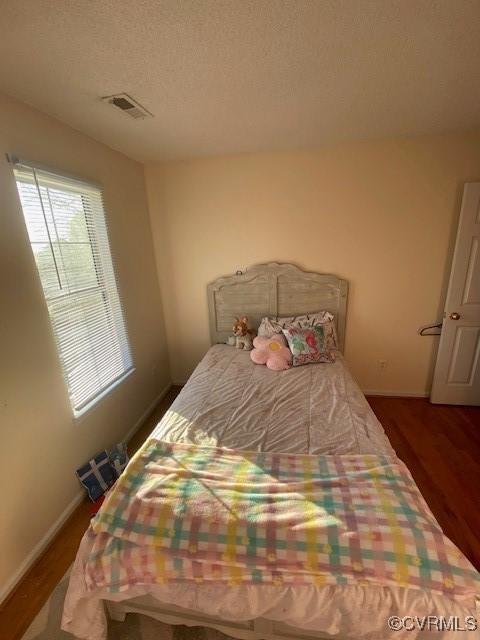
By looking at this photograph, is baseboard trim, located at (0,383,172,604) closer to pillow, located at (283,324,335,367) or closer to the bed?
the bed

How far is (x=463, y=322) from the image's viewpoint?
8.10ft

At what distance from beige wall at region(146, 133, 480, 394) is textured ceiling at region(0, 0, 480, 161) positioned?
0.46 meters

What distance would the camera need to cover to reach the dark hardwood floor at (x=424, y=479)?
1.35 m

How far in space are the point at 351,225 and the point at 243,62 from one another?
5.43ft

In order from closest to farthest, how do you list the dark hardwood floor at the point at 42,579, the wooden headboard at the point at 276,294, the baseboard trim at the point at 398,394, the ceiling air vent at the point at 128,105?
the dark hardwood floor at the point at 42,579 → the ceiling air vent at the point at 128,105 → the wooden headboard at the point at 276,294 → the baseboard trim at the point at 398,394

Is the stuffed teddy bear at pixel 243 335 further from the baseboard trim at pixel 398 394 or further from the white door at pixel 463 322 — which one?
the white door at pixel 463 322

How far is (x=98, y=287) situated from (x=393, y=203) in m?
2.52

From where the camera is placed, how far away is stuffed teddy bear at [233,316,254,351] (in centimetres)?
268

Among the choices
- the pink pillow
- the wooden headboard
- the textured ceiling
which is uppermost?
the textured ceiling

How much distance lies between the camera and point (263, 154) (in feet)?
8.20

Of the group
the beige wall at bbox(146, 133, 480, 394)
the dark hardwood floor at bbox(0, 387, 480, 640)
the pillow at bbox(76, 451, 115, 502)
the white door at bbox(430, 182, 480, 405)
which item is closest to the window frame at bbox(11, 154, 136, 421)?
the pillow at bbox(76, 451, 115, 502)

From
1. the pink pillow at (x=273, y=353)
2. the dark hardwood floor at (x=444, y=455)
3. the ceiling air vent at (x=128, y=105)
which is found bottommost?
the dark hardwood floor at (x=444, y=455)

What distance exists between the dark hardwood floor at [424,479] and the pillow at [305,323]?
2.86ft

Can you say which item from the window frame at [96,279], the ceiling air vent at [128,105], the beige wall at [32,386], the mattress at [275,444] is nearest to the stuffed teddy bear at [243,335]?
the mattress at [275,444]
